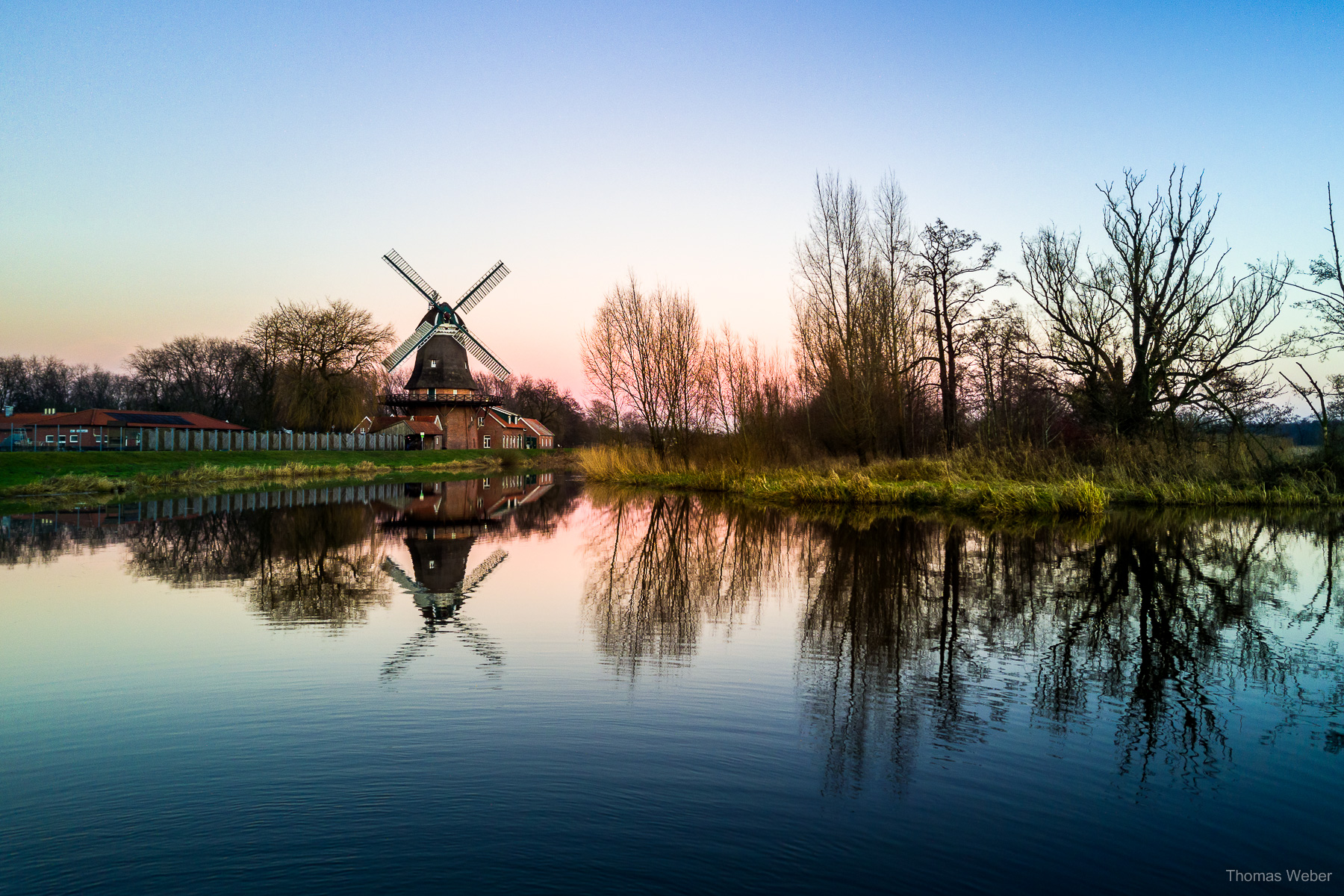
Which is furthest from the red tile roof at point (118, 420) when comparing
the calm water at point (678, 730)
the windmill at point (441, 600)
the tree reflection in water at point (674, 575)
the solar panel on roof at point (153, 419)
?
the calm water at point (678, 730)

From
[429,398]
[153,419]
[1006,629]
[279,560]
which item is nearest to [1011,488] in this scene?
[1006,629]

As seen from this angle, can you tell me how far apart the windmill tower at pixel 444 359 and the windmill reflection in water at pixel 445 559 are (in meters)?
35.6

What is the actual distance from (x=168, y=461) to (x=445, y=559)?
118 ft

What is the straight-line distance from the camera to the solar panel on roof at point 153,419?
63.1 metres

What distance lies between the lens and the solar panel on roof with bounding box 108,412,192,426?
63.1 metres

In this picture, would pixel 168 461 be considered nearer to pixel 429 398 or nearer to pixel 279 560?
pixel 429 398

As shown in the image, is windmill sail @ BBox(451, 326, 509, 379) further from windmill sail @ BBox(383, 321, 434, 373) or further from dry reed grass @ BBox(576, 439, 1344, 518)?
dry reed grass @ BBox(576, 439, 1344, 518)

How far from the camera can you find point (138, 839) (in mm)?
3723

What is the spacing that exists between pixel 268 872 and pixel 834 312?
91.7 ft

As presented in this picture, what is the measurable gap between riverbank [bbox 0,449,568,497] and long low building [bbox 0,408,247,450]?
331 inches

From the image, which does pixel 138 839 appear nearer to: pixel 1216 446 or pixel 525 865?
pixel 525 865

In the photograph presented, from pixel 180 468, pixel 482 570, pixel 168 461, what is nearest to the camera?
pixel 482 570

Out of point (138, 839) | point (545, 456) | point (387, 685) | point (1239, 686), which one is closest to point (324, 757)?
point (138, 839)

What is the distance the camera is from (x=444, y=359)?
68375mm
